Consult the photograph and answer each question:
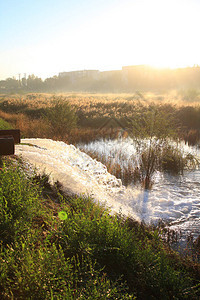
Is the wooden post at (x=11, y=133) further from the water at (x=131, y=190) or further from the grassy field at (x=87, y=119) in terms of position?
the grassy field at (x=87, y=119)

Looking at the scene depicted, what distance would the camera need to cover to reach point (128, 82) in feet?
322

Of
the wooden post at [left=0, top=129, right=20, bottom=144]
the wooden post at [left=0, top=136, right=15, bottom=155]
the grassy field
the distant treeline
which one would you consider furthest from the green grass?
the distant treeline

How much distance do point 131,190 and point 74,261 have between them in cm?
511

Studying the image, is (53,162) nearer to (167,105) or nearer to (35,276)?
(35,276)

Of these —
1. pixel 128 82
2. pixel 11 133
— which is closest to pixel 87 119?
pixel 11 133

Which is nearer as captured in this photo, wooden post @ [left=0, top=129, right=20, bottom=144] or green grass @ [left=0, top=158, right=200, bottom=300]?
green grass @ [left=0, top=158, right=200, bottom=300]

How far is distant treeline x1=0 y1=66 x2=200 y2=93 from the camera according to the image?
87375mm

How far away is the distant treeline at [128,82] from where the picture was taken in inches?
3440

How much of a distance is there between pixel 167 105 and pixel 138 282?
69.9 feet

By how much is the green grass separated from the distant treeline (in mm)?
77924

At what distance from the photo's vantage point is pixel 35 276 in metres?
2.38

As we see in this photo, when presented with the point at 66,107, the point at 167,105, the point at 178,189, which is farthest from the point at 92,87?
the point at 178,189

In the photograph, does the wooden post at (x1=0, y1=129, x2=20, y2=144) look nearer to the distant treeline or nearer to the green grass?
the green grass

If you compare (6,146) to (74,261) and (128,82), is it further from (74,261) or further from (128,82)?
(128,82)
